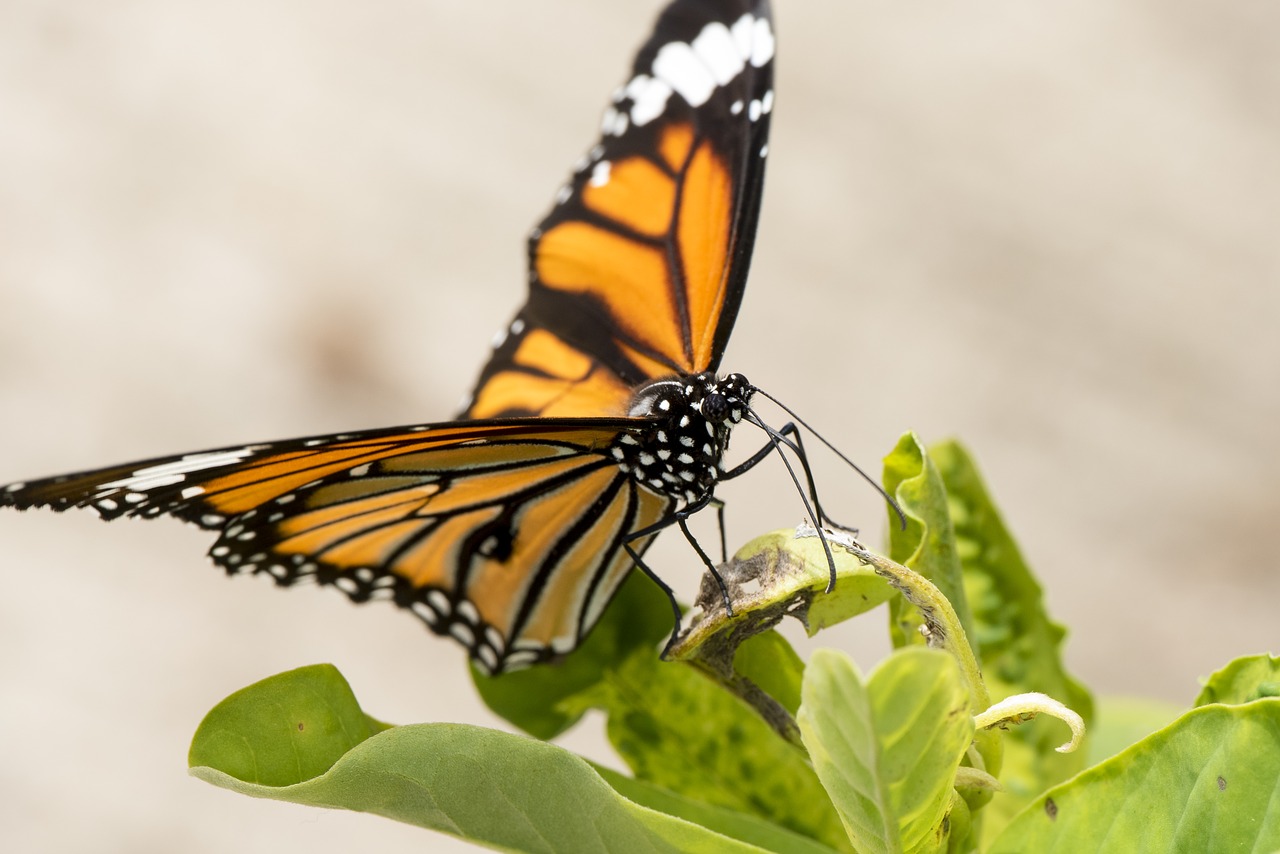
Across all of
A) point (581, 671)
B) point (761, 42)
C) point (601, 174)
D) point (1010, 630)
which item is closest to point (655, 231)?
point (601, 174)

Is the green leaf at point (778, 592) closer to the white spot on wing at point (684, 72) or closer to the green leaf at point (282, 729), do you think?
the green leaf at point (282, 729)

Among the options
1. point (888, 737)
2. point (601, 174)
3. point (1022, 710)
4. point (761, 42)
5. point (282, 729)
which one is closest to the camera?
point (888, 737)

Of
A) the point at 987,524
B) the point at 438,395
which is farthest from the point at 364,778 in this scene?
the point at 438,395

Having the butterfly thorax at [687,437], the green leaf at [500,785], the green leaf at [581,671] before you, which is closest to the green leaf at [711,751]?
the green leaf at [581,671]

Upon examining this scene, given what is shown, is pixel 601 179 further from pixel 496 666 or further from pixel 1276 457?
pixel 1276 457

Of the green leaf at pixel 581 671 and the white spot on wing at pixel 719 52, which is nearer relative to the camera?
the green leaf at pixel 581 671

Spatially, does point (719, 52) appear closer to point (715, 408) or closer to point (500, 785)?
point (715, 408)
